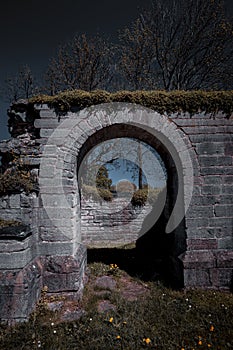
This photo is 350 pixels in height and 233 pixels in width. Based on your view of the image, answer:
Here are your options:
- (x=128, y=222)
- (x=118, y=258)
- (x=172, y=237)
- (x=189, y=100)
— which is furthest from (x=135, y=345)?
(x=128, y=222)

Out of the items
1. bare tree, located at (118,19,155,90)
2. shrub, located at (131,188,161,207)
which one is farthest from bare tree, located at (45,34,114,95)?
shrub, located at (131,188,161,207)

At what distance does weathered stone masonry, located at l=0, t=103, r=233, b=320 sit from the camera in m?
3.61

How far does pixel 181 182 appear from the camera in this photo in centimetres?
412

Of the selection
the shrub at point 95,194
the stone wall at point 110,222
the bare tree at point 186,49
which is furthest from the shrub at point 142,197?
the bare tree at point 186,49

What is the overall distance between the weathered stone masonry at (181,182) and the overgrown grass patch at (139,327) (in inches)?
18.9

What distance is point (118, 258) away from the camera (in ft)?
20.2

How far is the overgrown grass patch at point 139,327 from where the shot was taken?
8.18 ft

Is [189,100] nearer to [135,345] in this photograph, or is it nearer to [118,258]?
[135,345]

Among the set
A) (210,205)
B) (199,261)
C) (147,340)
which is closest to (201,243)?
(199,261)

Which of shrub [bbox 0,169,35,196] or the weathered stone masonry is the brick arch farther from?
shrub [bbox 0,169,35,196]

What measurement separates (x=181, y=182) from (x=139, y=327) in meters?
2.54

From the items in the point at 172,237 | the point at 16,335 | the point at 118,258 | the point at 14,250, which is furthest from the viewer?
the point at 118,258

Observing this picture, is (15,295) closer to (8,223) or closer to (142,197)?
(8,223)

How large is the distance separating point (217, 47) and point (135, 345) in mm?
11026
